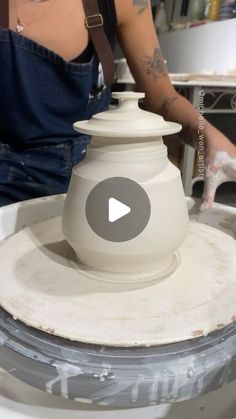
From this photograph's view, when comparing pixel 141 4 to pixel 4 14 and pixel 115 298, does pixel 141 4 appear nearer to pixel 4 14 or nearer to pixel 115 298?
pixel 4 14

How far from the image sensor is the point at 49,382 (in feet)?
1.68

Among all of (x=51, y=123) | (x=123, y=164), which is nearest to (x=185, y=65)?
(x=51, y=123)

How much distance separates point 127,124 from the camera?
56cm

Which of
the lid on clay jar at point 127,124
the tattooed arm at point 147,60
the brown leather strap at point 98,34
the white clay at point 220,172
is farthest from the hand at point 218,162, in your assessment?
the brown leather strap at point 98,34

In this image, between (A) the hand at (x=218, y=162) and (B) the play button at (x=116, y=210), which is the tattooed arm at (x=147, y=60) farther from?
(B) the play button at (x=116, y=210)

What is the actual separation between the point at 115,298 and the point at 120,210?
0.40ft

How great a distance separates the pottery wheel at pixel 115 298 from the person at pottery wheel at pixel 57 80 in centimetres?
36

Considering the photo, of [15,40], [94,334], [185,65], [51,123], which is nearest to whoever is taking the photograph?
[94,334]

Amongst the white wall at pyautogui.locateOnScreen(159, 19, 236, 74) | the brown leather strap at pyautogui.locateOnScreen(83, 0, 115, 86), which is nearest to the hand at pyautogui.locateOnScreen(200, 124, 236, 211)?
the brown leather strap at pyautogui.locateOnScreen(83, 0, 115, 86)

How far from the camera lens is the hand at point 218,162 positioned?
818 millimetres

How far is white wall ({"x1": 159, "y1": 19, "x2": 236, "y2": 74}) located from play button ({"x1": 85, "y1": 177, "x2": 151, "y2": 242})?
2.50m

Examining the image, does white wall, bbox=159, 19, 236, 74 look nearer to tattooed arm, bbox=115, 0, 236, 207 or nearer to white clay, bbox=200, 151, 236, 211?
tattooed arm, bbox=115, 0, 236, 207

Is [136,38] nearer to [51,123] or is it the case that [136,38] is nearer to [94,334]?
[51,123]

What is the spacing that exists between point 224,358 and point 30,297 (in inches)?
10.6
